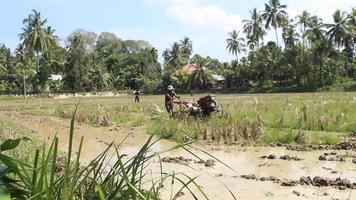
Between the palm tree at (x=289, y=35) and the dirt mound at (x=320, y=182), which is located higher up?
the palm tree at (x=289, y=35)

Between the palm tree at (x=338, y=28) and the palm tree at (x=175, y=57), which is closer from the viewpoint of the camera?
the palm tree at (x=338, y=28)

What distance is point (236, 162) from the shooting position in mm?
9438

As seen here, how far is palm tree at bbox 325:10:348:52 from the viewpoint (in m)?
57.8

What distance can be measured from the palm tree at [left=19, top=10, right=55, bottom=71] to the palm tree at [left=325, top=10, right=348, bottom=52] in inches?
1317

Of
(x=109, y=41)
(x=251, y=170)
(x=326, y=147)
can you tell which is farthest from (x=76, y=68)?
(x=251, y=170)

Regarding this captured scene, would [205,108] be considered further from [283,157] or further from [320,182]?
[320,182]

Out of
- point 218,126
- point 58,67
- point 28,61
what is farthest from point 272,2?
point 218,126

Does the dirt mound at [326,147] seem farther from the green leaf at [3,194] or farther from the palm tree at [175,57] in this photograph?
the palm tree at [175,57]

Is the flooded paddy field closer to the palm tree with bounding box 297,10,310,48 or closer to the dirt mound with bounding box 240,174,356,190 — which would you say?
the dirt mound with bounding box 240,174,356,190

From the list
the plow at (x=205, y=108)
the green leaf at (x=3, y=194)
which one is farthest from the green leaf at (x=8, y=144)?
the plow at (x=205, y=108)

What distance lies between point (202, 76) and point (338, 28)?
17.7m

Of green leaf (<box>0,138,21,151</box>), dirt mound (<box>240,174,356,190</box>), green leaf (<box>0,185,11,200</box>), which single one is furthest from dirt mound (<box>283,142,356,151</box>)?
green leaf (<box>0,185,11,200</box>)

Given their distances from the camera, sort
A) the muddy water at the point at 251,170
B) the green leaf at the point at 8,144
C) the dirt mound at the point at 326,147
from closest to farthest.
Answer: the green leaf at the point at 8,144
the muddy water at the point at 251,170
the dirt mound at the point at 326,147

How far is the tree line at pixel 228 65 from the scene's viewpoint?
188ft
